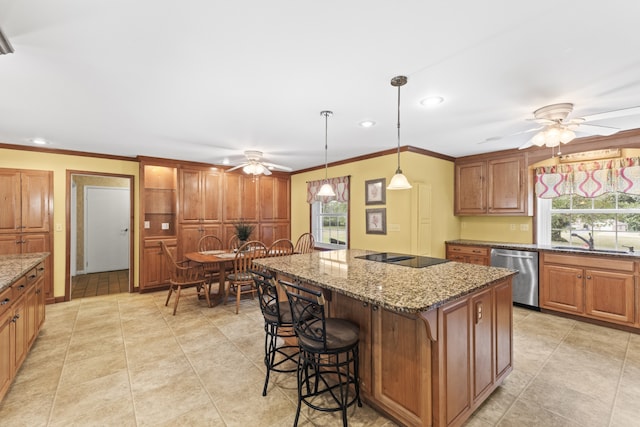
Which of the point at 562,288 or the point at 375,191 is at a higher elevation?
the point at 375,191

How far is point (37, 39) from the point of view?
66.7 inches

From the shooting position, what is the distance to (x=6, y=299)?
2.06 meters

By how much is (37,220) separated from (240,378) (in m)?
4.13

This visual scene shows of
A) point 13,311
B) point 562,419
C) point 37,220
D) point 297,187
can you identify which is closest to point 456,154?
point 297,187

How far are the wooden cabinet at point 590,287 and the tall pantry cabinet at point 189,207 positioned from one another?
4.83 m

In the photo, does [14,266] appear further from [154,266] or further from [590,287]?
[590,287]

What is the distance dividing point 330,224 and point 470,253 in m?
2.59

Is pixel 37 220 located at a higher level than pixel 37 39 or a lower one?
lower

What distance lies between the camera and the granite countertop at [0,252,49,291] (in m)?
2.09

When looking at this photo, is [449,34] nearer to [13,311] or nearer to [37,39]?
[37,39]

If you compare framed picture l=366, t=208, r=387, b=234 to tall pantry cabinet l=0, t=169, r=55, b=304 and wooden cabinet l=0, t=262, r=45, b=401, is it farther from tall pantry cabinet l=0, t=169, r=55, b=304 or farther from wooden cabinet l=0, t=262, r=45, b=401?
tall pantry cabinet l=0, t=169, r=55, b=304

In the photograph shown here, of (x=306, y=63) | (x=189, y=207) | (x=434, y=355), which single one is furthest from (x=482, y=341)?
(x=189, y=207)

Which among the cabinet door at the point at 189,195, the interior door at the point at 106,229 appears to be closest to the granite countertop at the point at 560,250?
the cabinet door at the point at 189,195

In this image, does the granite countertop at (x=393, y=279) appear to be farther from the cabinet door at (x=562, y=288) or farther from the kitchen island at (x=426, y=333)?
the cabinet door at (x=562, y=288)
